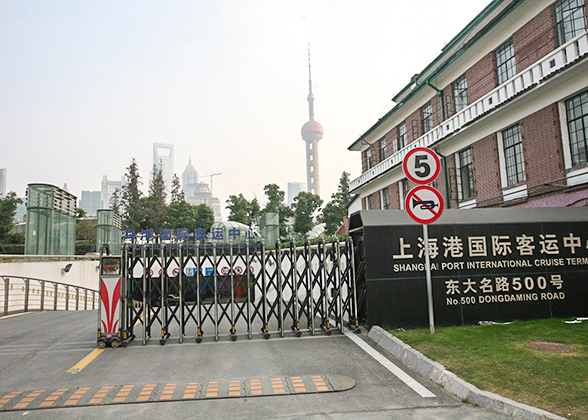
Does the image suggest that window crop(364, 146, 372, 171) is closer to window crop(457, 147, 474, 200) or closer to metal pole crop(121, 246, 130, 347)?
window crop(457, 147, 474, 200)

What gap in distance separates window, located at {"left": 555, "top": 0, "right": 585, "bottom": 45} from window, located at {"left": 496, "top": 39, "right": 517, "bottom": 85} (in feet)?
6.83

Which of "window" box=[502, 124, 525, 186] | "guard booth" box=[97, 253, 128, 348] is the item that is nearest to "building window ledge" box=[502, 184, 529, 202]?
"window" box=[502, 124, 525, 186]

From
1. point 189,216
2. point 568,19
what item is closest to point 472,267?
point 568,19

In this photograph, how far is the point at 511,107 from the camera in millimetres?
14578

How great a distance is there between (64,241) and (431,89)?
21644mm

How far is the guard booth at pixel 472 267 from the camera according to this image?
8.41 metres

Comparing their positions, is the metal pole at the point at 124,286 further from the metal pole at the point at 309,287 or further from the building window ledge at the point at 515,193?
the building window ledge at the point at 515,193

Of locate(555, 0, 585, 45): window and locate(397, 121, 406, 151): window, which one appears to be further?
locate(397, 121, 406, 151): window

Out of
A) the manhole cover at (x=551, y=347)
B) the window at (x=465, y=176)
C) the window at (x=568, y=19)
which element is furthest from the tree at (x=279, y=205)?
the manhole cover at (x=551, y=347)

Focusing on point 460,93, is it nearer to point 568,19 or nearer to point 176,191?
point 568,19

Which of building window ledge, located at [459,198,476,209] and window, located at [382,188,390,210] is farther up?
window, located at [382,188,390,210]

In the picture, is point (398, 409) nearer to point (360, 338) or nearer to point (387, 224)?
point (360, 338)

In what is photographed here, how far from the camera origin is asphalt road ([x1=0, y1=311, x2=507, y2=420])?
4.60m

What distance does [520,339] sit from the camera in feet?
22.4
